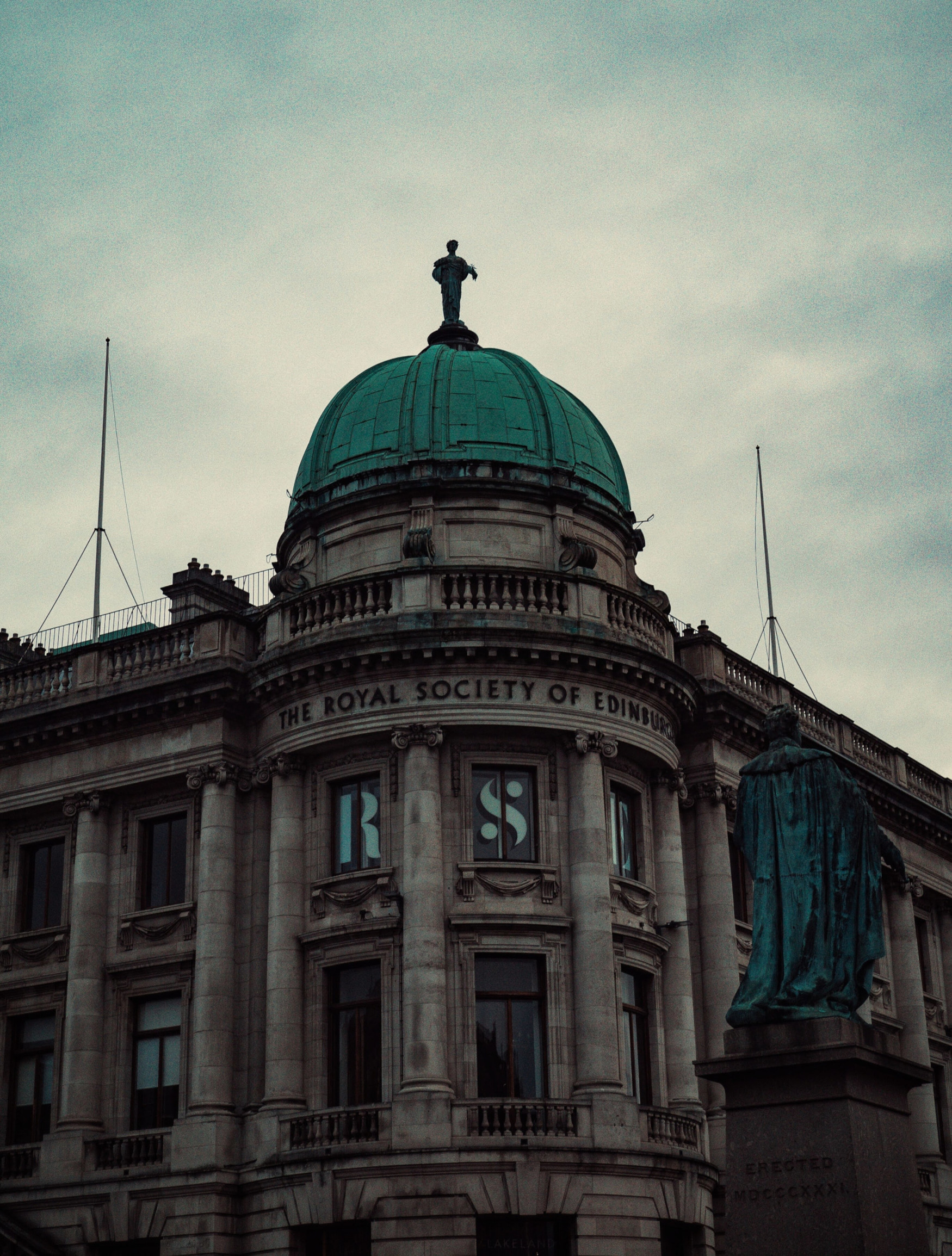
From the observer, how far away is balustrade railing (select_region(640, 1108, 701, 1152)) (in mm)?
33281

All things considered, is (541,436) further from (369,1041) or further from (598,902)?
(369,1041)

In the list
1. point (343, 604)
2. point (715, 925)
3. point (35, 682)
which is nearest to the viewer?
point (343, 604)

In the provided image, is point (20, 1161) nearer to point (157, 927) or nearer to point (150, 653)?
point (157, 927)

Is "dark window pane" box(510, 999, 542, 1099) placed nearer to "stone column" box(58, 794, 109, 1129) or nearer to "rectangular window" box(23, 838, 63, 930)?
"stone column" box(58, 794, 109, 1129)

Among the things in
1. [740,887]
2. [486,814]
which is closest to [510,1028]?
[486,814]

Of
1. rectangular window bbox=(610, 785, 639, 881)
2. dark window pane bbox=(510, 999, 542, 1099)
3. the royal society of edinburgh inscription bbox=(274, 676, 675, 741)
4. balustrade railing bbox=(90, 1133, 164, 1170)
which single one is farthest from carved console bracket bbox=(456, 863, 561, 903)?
balustrade railing bbox=(90, 1133, 164, 1170)

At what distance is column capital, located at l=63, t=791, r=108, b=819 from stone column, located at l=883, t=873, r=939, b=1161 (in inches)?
819

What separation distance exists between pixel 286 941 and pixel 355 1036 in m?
2.36

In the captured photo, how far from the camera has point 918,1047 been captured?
1737 inches

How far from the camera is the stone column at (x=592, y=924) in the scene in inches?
1298

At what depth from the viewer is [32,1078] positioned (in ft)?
122

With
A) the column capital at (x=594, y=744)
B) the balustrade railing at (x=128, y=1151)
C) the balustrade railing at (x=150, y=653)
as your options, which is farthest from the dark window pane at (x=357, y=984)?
the balustrade railing at (x=150, y=653)

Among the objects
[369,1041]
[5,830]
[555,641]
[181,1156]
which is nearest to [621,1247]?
[369,1041]

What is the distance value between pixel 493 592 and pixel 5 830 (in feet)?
42.8
